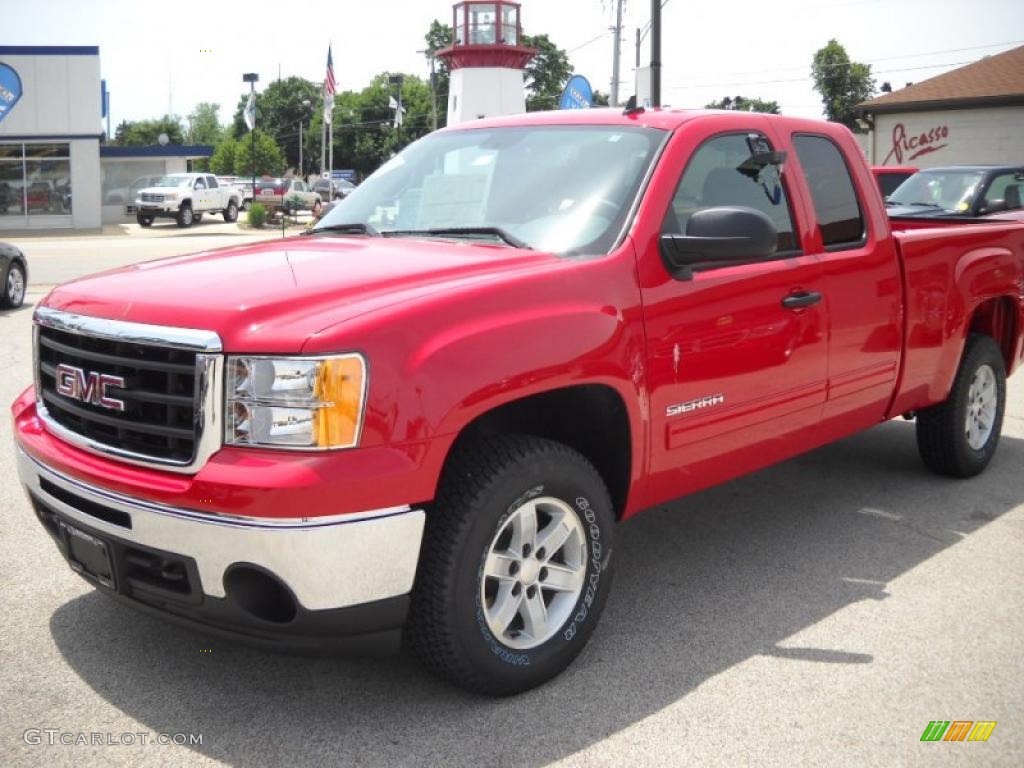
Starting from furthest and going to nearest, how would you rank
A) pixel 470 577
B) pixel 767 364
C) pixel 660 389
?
1. pixel 767 364
2. pixel 660 389
3. pixel 470 577

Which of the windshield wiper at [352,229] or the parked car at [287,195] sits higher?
the parked car at [287,195]

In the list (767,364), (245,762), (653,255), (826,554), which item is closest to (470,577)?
(245,762)

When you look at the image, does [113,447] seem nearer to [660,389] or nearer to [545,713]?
[545,713]

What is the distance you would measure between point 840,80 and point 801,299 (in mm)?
78178

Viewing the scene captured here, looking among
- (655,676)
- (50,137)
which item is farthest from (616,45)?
(655,676)

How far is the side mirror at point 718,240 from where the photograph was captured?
3.83 meters

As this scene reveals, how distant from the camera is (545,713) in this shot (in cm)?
342

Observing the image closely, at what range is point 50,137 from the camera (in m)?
35.8

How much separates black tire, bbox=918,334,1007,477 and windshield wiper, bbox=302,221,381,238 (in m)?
3.41

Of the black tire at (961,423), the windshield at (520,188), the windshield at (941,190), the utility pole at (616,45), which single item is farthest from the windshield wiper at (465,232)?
the utility pole at (616,45)

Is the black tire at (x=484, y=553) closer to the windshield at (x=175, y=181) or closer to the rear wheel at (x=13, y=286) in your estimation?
→ the rear wheel at (x=13, y=286)

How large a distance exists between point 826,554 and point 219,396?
3.13 metres
